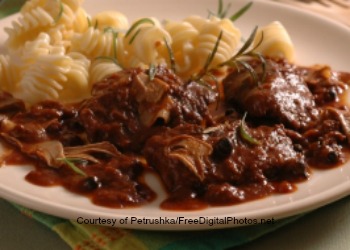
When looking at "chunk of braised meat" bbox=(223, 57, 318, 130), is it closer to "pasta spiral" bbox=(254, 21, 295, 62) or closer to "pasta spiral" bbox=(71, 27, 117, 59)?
"pasta spiral" bbox=(254, 21, 295, 62)

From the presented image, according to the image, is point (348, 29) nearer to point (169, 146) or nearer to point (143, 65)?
point (143, 65)

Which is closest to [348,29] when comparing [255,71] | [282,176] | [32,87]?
[255,71]

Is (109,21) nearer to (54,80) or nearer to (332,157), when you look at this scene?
(54,80)

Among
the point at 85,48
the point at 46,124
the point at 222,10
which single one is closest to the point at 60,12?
the point at 85,48

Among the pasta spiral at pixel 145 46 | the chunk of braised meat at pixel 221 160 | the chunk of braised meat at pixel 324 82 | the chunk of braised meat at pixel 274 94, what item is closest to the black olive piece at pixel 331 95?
the chunk of braised meat at pixel 324 82

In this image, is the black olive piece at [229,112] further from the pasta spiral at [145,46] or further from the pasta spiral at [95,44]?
the pasta spiral at [95,44]
